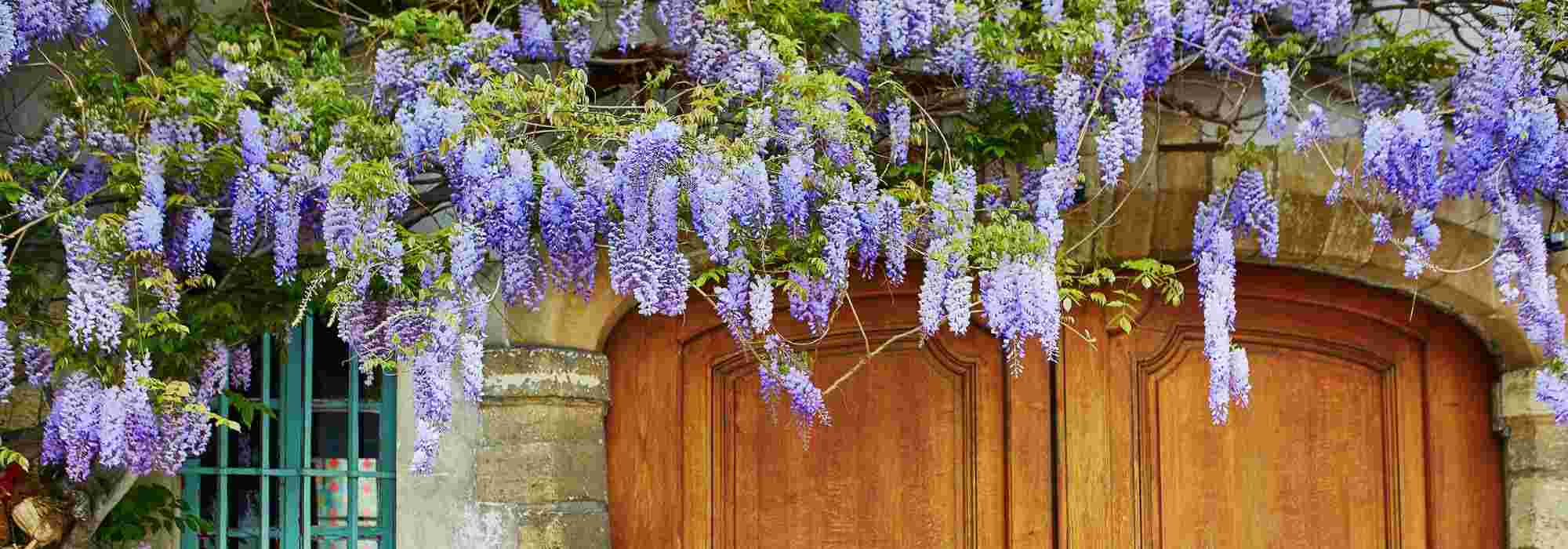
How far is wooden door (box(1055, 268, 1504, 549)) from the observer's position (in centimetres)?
395

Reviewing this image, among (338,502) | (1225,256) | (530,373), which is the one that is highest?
(1225,256)

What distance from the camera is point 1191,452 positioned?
3973 millimetres

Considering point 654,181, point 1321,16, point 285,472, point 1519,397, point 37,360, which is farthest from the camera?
point 285,472

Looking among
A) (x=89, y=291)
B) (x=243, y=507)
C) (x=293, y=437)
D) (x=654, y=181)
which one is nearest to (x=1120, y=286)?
(x=654, y=181)

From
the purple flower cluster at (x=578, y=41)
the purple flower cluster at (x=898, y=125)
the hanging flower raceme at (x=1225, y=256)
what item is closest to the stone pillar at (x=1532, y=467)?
the hanging flower raceme at (x=1225, y=256)

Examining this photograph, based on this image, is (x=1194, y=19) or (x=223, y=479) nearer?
(x=1194, y=19)

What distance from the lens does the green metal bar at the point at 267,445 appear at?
12.8 feet

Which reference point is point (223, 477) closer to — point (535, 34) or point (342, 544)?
point (342, 544)

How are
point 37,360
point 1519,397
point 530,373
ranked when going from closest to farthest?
point 37,360
point 530,373
point 1519,397

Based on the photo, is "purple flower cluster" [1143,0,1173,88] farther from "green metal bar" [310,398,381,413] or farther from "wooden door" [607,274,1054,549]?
"green metal bar" [310,398,381,413]

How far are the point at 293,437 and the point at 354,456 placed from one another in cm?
16

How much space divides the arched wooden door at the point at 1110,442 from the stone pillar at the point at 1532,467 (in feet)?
0.30

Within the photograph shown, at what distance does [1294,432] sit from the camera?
3.97m

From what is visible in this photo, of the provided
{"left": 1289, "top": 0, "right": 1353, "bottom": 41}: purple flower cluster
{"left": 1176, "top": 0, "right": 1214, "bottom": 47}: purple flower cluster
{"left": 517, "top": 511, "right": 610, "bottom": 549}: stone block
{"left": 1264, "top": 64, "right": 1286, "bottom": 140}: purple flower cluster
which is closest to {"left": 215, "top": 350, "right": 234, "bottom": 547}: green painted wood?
{"left": 517, "top": 511, "right": 610, "bottom": 549}: stone block
